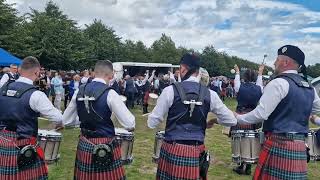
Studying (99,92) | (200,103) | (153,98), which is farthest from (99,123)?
(153,98)

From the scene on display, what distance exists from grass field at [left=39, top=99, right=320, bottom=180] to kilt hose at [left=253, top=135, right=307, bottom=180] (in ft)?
8.73

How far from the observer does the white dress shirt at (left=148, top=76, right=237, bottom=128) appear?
4.30m

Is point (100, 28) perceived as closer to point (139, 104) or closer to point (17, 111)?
point (139, 104)

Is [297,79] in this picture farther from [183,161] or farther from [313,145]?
[313,145]

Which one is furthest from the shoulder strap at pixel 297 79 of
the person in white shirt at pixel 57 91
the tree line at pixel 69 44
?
the tree line at pixel 69 44

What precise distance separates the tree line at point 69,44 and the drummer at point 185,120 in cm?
2901

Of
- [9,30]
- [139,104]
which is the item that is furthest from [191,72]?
[9,30]

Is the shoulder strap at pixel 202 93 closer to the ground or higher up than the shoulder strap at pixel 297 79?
closer to the ground

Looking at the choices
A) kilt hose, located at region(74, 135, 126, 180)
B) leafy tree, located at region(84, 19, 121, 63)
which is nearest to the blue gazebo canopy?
kilt hose, located at region(74, 135, 126, 180)

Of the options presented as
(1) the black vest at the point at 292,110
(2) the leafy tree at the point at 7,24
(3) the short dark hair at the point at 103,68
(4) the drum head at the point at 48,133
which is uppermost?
(2) the leafy tree at the point at 7,24

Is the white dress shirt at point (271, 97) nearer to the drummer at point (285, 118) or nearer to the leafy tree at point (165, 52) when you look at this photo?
the drummer at point (285, 118)

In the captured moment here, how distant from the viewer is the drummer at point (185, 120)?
4266 mm

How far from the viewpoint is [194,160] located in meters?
4.34

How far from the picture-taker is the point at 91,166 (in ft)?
15.2
